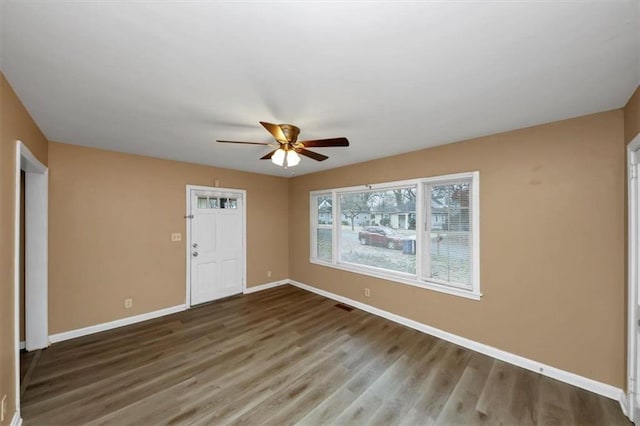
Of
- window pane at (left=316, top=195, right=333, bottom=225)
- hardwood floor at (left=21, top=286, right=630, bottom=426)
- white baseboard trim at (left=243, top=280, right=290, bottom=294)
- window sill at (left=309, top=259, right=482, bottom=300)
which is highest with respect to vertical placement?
window pane at (left=316, top=195, right=333, bottom=225)

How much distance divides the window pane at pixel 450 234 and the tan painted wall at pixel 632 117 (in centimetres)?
122

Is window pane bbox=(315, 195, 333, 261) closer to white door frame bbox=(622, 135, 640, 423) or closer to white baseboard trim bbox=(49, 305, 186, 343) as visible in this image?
white baseboard trim bbox=(49, 305, 186, 343)

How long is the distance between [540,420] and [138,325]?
177 inches

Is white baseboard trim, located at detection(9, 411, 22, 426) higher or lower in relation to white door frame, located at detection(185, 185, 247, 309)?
lower

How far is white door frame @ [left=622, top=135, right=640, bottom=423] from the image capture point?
178cm

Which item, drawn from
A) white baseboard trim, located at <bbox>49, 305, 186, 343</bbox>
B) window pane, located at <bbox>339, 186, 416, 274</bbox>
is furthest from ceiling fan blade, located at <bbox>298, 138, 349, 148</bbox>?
white baseboard trim, located at <bbox>49, 305, 186, 343</bbox>

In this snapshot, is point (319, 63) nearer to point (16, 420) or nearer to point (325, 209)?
point (16, 420)

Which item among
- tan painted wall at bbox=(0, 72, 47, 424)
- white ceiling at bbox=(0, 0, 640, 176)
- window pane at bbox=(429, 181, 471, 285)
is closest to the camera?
white ceiling at bbox=(0, 0, 640, 176)

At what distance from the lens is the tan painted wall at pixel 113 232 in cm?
294

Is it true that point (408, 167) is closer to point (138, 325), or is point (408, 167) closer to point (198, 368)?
point (198, 368)

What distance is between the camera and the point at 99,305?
316cm

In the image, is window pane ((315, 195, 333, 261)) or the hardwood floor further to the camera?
window pane ((315, 195, 333, 261))

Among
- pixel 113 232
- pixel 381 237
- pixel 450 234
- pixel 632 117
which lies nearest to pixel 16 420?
pixel 113 232

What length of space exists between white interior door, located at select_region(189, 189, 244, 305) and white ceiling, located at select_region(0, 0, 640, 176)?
1.96 metres
